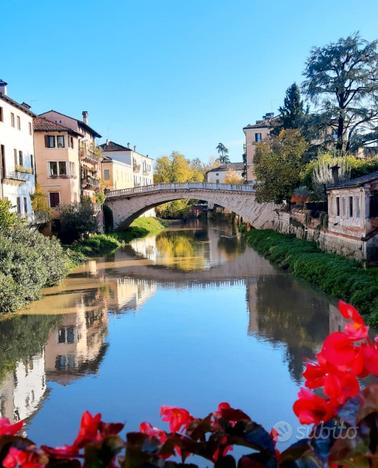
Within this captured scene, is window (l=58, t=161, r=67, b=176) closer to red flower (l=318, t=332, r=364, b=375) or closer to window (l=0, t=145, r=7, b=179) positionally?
window (l=0, t=145, r=7, b=179)

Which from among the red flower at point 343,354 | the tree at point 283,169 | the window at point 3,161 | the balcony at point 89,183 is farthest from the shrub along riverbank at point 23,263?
the red flower at point 343,354

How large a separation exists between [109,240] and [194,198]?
38.5 feet

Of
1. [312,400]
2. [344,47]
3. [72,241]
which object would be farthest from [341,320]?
[344,47]

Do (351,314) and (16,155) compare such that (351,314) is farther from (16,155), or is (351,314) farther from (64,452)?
(16,155)

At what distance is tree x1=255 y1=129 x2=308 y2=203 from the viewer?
36531mm

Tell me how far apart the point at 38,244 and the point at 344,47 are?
25.9 metres

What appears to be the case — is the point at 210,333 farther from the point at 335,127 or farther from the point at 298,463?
the point at 335,127

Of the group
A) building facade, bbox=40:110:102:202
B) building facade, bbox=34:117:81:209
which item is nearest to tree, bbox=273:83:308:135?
building facade, bbox=40:110:102:202

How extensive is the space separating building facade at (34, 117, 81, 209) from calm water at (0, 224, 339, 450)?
1366 cm

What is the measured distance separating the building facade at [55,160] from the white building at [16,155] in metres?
2.40

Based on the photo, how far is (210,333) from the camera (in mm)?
14984

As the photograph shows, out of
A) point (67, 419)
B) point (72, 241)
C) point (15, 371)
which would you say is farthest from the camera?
point (72, 241)

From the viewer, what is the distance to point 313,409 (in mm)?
1803

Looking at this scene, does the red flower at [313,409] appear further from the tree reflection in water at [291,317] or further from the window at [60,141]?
the window at [60,141]
